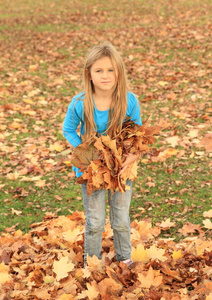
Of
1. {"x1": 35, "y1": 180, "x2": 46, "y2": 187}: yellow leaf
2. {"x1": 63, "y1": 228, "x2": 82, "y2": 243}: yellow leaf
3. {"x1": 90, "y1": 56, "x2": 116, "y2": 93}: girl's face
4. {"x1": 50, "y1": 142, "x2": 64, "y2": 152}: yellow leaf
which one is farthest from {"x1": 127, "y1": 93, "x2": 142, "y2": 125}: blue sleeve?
{"x1": 50, "y1": 142, "x2": 64, "y2": 152}: yellow leaf

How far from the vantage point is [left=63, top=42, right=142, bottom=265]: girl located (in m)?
2.70

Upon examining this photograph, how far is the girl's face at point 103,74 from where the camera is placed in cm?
268

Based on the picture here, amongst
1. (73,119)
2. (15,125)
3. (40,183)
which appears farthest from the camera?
(15,125)

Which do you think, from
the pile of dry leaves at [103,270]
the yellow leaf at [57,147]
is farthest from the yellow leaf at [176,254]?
the yellow leaf at [57,147]

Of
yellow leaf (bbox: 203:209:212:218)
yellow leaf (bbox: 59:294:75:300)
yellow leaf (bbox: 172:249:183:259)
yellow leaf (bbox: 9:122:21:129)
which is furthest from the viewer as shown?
yellow leaf (bbox: 9:122:21:129)

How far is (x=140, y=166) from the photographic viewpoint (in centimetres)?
540

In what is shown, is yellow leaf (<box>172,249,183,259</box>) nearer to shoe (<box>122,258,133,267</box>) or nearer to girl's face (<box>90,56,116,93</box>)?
shoe (<box>122,258,133,267</box>)

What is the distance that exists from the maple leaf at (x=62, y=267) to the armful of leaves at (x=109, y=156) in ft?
2.35

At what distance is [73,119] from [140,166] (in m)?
2.71

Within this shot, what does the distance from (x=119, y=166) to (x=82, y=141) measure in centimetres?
37

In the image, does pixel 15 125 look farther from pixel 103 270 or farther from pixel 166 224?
pixel 103 270

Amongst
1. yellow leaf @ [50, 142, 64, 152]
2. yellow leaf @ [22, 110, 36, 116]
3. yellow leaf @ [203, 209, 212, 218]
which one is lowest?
yellow leaf @ [203, 209, 212, 218]

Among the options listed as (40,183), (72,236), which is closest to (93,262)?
(72,236)

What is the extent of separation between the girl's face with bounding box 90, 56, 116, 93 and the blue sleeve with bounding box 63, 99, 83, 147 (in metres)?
0.21
